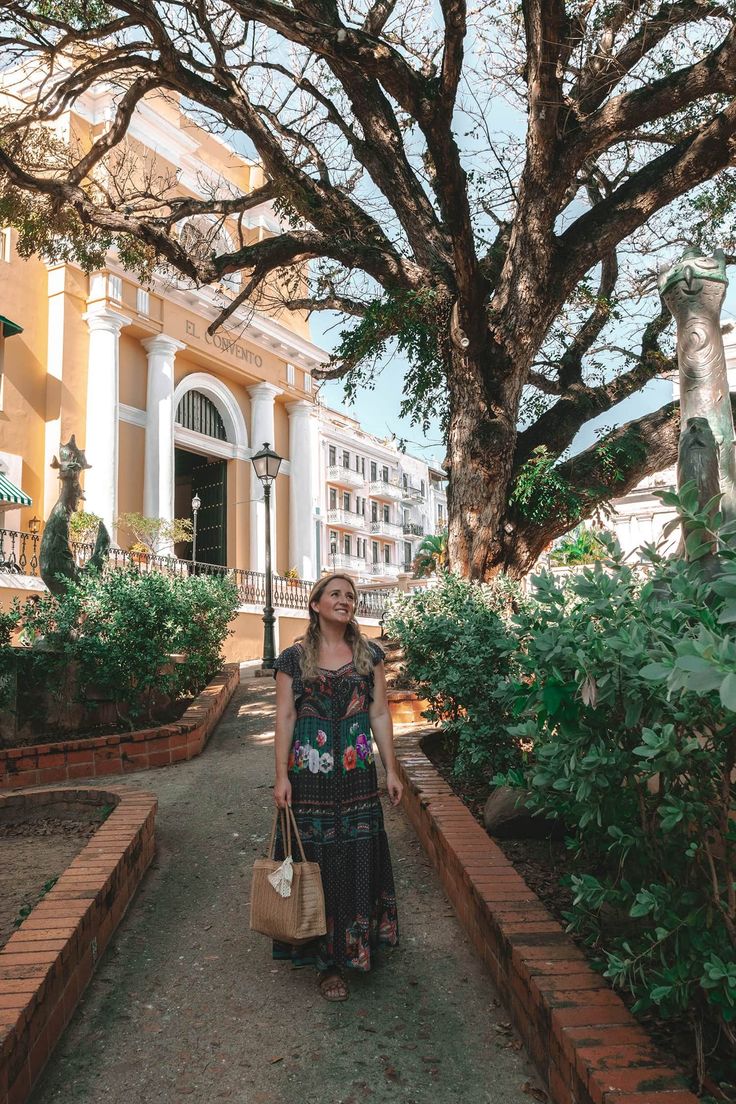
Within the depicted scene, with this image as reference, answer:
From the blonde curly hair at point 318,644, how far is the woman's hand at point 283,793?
422mm

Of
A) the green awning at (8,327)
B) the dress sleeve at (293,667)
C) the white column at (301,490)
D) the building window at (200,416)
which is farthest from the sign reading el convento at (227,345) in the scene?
the dress sleeve at (293,667)

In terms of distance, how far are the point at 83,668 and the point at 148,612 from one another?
738mm

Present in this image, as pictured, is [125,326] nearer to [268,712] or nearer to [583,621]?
[268,712]

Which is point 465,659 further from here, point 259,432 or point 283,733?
point 259,432

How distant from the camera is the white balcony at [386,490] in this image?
165 feet

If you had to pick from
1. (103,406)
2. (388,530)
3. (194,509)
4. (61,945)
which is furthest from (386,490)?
(61,945)

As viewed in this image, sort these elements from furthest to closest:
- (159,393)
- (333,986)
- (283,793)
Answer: (159,393), (283,793), (333,986)

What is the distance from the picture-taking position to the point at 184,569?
20.3m

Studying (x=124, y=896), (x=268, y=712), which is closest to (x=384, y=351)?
(x=268, y=712)

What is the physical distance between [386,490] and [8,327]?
3334 centimetres

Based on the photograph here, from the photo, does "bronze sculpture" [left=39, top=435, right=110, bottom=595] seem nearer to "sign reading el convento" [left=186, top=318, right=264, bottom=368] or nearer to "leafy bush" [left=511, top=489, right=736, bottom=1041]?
"leafy bush" [left=511, top=489, right=736, bottom=1041]

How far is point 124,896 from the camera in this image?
4.00 m

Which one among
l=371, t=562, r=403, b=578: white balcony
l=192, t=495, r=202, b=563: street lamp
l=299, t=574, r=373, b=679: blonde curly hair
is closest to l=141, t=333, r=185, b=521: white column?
l=192, t=495, r=202, b=563: street lamp

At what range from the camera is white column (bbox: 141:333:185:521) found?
22.3 metres
